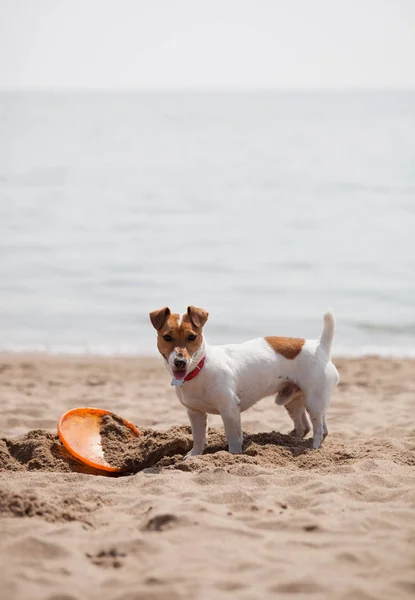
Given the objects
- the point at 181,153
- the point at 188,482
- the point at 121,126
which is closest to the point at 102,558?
the point at 188,482

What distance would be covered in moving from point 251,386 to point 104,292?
29.4 ft

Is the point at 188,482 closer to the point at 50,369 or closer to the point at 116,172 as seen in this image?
the point at 50,369

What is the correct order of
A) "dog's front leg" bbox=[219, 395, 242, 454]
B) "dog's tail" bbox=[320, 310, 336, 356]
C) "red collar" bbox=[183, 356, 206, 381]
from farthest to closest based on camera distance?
"dog's tail" bbox=[320, 310, 336, 356], "dog's front leg" bbox=[219, 395, 242, 454], "red collar" bbox=[183, 356, 206, 381]

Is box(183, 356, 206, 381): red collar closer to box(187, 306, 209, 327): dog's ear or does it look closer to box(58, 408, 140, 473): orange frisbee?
box(187, 306, 209, 327): dog's ear

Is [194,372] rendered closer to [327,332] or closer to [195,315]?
[195,315]

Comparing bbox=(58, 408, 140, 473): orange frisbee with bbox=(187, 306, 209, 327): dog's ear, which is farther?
bbox=(58, 408, 140, 473): orange frisbee

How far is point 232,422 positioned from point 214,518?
5.10ft

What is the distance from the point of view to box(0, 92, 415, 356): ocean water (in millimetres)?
12930

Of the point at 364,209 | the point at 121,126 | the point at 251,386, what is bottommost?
the point at 251,386

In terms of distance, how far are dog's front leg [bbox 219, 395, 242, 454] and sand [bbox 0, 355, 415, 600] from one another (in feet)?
0.51

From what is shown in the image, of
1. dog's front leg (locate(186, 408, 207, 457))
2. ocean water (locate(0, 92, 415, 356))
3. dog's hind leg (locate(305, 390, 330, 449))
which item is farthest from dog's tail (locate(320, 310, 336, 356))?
ocean water (locate(0, 92, 415, 356))

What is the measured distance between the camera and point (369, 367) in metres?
10.3

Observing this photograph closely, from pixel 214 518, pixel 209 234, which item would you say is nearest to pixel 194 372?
pixel 214 518

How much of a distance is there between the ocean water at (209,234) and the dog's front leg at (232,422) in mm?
5781
